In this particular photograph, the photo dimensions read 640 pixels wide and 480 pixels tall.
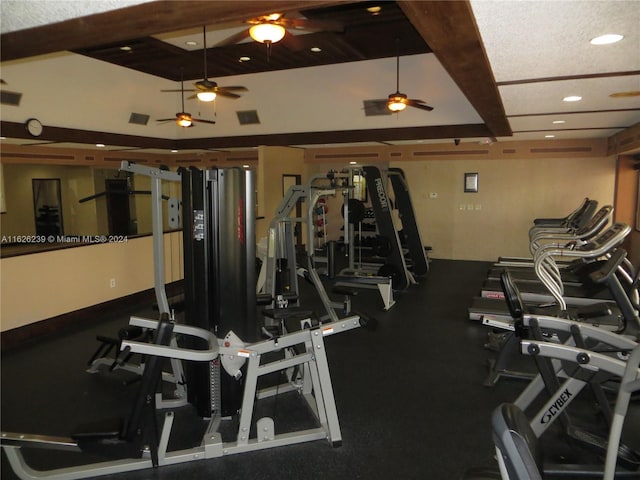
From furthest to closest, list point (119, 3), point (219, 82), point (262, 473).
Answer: point (219, 82) < point (262, 473) < point (119, 3)

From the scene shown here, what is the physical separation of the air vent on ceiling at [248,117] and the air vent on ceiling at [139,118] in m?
1.65

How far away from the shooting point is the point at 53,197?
10.7 m

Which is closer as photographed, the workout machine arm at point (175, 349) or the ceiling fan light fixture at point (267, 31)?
the workout machine arm at point (175, 349)

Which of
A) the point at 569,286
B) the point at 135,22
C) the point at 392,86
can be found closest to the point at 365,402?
the point at 135,22

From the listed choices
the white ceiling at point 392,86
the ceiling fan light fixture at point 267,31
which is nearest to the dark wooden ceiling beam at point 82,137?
the white ceiling at point 392,86

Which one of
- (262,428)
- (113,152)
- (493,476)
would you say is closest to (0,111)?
(113,152)

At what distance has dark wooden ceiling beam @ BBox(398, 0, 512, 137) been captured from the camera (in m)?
1.59

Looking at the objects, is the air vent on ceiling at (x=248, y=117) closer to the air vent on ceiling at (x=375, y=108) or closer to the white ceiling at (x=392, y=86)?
the white ceiling at (x=392, y=86)

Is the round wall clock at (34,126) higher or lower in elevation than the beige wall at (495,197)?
higher

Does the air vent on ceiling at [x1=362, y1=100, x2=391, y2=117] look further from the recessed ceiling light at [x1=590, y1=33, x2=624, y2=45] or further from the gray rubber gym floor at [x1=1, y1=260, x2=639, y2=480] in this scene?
the recessed ceiling light at [x1=590, y1=33, x2=624, y2=45]

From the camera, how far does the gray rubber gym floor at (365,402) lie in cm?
246

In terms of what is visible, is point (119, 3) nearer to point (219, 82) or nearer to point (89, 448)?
point (89, 448)

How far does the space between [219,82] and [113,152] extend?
498 cm

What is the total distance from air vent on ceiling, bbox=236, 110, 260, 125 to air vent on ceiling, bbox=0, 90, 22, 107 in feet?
10.8
